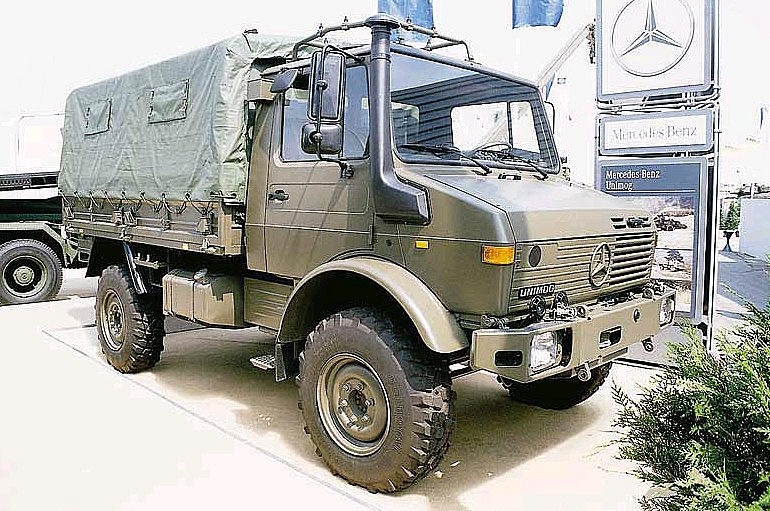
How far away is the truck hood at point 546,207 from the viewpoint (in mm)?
3588

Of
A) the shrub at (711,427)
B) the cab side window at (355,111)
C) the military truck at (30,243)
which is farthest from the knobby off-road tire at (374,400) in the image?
the military truck at (30,243)

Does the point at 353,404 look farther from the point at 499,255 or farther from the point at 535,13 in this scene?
the point at 535,13

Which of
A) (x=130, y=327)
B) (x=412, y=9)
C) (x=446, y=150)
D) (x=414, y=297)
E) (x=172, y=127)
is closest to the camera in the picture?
(x=414, y=297)

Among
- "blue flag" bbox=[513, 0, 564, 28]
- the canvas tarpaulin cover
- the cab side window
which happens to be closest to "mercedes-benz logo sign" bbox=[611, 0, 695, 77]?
the canvas tarpaulin cover

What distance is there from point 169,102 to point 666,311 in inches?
150

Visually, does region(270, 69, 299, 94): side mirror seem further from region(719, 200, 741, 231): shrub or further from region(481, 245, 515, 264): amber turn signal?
region(719, 200, 741, 231): shrub

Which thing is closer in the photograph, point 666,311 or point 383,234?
point 383,234

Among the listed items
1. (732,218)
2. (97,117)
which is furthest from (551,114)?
(732,218)

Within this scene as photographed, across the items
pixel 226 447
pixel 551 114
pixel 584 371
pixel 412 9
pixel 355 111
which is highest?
pixel 412 9

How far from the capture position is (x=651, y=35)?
6.38m

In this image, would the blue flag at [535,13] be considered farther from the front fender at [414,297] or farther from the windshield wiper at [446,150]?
the front fender at [414,297]

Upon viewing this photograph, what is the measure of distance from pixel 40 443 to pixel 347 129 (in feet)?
8.89

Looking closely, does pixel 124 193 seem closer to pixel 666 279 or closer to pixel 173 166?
pixel 173 166

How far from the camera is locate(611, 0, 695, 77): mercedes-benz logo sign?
20.4 ft
